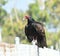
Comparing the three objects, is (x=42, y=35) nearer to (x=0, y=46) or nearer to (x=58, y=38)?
(x=0, y=46)

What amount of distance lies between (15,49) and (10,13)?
36.9 m

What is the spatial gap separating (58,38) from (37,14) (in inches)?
182

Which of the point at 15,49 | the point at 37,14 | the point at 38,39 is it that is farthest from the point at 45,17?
the point at 15,49

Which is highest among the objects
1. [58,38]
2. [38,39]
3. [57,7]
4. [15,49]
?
[15,49]

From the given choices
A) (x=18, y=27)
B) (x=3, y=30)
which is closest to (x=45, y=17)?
(x=18, y=27)

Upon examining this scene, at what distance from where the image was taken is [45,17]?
3366 centimetres

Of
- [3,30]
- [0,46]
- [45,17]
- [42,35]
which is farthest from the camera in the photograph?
[3,30]

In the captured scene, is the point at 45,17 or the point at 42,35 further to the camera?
the point at 45,17

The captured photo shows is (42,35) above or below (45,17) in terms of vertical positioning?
above

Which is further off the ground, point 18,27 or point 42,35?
point 42,35

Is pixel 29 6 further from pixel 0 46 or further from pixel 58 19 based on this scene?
pixel 0 46

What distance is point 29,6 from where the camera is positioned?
35750 mm

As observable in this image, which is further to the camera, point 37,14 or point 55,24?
point 55,24

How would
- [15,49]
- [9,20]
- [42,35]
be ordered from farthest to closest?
[9,20] → [42,35] → [15,49]
